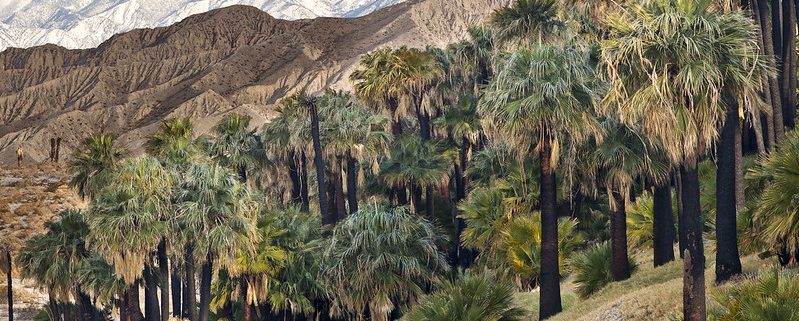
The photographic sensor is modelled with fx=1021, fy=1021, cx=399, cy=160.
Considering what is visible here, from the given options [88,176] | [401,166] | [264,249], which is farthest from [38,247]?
[401,166]

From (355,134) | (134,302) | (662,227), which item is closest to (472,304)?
(662,227)

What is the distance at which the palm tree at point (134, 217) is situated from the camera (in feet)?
123

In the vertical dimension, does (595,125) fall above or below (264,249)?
above

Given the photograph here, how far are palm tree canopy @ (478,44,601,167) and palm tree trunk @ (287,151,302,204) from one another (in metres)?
31.0

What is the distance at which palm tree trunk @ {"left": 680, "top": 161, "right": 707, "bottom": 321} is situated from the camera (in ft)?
66.2

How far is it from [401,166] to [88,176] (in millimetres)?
15132

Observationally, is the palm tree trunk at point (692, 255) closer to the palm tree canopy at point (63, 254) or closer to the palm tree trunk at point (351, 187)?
the palm tree canopy at point (63, 254)

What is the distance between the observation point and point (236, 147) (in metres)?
57.4

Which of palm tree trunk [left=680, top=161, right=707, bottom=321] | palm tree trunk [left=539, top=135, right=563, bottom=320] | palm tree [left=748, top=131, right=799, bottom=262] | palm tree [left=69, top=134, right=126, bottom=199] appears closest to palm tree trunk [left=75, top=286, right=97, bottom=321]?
palm tree [left=69, top=134, right=126, bottom=199]

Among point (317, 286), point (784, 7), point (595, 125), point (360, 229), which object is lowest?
point (317, 286)

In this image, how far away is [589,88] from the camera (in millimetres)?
30109

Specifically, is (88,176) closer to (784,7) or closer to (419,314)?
(419,314)

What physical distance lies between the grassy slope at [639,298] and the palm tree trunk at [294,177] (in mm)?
29616

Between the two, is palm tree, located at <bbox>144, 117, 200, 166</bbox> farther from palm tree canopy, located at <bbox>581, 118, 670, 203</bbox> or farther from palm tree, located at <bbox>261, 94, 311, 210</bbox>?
Result: palm tree canopy, located at <bbox>581, 118, 670, 203</bbox>
